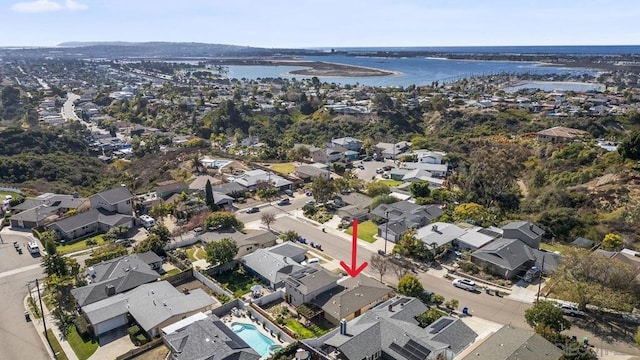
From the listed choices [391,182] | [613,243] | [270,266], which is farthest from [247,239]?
[613,243]

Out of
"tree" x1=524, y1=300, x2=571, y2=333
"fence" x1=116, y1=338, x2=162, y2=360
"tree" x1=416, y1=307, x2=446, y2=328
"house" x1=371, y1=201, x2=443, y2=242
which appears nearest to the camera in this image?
"fence" x1=116, y1=338, x2=162, y2=360

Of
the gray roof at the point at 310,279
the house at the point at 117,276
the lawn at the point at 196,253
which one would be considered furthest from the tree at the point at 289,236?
the house at the point at 117,276

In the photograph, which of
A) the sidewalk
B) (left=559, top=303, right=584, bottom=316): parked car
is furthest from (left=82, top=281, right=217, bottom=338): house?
(left=559, top=303, right=584, bottom=316): parked car

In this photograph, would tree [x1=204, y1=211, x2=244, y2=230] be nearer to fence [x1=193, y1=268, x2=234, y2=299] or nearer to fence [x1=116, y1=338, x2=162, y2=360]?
fence [x1=193, y1=268, x2=234, y2=299]

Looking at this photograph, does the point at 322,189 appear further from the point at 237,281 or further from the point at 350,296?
the point at 350,296

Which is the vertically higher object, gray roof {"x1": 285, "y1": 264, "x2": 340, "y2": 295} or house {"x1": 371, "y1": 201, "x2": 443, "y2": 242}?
gray roof {"x1": 285, "y1": 264, "x2": 340, "y2": 295}

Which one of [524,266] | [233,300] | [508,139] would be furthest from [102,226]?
[508,139]
